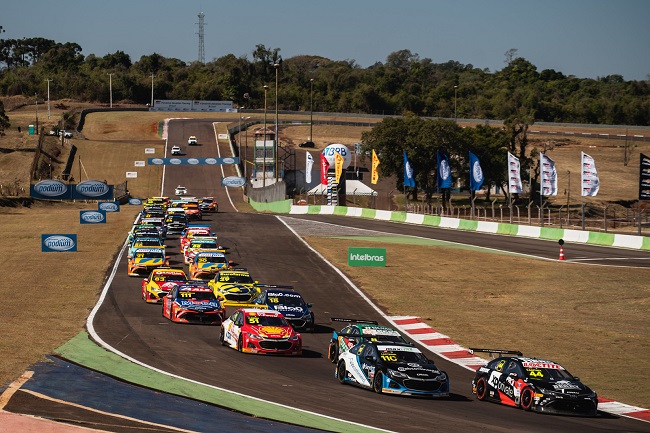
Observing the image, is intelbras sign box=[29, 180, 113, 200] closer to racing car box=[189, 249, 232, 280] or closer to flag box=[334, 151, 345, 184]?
flag box=[334, 151, 345, 184]

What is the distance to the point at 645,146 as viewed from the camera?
151 meters

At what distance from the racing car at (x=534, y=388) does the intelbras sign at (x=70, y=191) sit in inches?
3168

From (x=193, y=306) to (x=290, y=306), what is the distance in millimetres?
3399

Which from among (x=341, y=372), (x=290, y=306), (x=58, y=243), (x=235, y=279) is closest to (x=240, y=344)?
(x=341, y=372)

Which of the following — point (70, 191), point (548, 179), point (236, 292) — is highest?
point (548, 179)

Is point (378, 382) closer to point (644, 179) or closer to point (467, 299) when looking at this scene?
point (467, 299)

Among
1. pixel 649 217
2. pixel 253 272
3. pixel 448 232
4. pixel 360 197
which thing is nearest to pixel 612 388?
pixel 253 272

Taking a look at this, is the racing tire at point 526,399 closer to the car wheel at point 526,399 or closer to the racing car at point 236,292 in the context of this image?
the car wheel at point 526,399

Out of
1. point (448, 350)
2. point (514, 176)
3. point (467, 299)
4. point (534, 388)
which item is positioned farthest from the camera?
point (514, 176)

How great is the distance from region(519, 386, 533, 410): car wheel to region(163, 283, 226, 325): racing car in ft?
47.1

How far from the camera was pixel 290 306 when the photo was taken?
110 ft

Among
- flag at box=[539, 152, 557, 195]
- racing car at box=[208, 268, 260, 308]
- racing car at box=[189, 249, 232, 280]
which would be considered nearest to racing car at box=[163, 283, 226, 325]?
racing car at box=[208, 268, 260, 308]

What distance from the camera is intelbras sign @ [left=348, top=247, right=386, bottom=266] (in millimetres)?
52594

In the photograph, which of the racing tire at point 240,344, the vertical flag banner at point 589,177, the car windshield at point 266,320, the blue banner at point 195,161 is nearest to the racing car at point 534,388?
the car windshield at point 266,320
